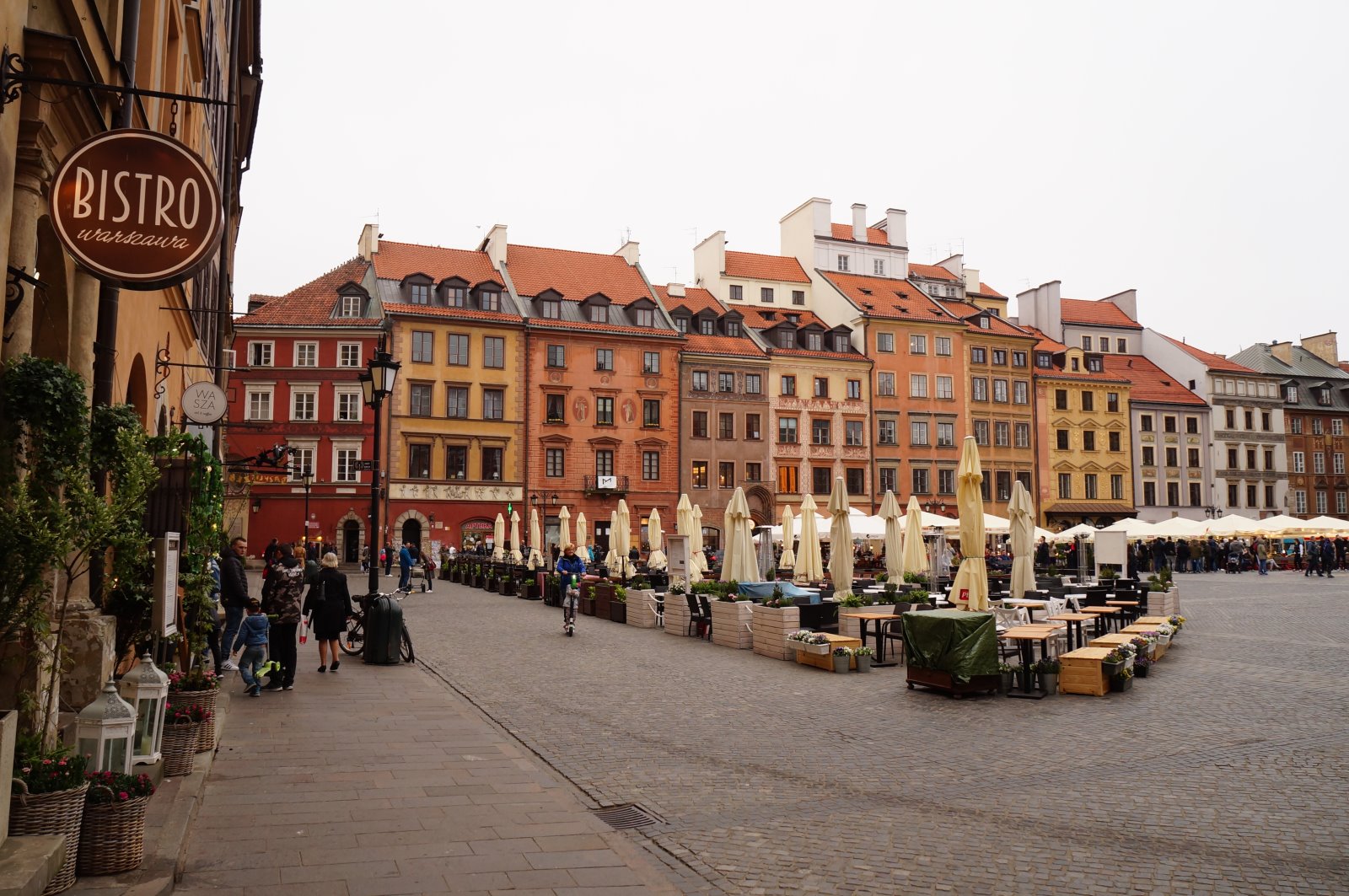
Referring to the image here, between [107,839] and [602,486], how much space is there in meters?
49.3

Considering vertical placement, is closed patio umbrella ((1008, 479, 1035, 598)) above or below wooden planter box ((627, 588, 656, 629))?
above

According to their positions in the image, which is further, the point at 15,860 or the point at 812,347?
the point at 812,347

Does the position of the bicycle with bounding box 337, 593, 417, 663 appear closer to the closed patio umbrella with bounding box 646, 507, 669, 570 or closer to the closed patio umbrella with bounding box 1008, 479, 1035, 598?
the closed patio umbrella with bounding box 1008, 479, 1035, 598

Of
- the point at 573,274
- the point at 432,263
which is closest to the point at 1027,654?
the point at 432,263

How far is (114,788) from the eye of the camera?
19.3 ft

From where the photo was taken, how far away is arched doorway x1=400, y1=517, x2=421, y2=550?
168ft

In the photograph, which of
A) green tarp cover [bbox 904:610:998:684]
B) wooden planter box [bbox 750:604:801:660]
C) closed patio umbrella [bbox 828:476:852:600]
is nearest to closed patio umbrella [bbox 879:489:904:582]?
closed patio umbrella [bbox 828:476:852:600]

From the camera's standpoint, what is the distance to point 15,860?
5043mm

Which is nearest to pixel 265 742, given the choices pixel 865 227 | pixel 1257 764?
pixel 1257 764

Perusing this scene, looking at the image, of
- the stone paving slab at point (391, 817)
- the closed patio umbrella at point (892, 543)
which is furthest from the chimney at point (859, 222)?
the stone paving slab at point (391, 817)

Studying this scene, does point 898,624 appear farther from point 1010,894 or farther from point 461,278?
point 461,278

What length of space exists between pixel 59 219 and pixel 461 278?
49213 millimetres

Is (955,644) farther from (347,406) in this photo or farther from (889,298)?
(889,298)

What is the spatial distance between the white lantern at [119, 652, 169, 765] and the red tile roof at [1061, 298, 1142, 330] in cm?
7156
